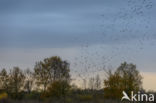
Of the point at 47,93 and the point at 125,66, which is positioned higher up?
the point at 125,66

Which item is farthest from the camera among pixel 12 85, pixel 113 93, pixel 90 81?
pixel 90 81

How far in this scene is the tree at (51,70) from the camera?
9094 cm

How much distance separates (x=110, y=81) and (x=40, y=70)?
28207mm

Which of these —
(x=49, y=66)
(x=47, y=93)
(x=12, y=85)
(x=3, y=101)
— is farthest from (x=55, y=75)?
(x=3, y=101)

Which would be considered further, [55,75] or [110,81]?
[55,75]

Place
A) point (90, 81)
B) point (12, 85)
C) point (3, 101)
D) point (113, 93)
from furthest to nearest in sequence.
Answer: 1. point (90, 81)
2. point (12, 85)
3. point (113, 93)
4. point (3, 101)

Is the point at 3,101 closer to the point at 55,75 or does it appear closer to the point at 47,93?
the point at 47,93

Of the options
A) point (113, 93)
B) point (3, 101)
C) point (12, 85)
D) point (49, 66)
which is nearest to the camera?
point (3, 101)

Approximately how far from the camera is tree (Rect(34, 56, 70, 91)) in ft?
298

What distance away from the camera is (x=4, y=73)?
96.9 m

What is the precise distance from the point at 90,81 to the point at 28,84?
79.5ft

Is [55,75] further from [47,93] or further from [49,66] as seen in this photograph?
[47,93]

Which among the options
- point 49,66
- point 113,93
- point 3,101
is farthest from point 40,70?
point 3,101

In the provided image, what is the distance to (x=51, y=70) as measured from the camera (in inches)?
3703
